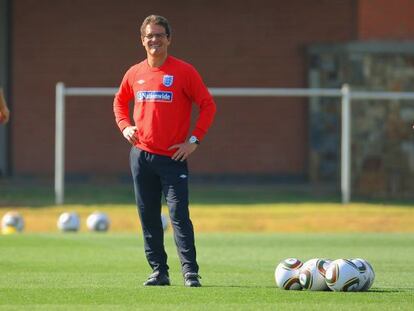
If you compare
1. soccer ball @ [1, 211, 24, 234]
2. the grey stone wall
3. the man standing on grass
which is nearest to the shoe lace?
the man standing on grass

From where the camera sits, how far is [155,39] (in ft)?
41.0

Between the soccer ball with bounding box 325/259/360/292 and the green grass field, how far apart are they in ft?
0.50

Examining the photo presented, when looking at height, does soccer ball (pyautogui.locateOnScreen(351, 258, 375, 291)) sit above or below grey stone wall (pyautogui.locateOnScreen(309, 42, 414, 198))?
below

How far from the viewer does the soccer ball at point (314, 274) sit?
12234 mm

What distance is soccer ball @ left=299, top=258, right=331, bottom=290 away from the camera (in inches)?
482

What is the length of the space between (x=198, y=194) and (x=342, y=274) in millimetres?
17914

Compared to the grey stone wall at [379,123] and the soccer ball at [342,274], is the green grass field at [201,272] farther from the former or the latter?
the grey stone wall at [379,123]

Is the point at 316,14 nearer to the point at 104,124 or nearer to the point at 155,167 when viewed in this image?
the point at 104,124

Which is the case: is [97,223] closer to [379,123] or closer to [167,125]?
[379,123]

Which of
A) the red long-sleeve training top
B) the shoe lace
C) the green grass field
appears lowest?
the green grass field

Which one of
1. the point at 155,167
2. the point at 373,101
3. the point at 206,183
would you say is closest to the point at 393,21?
the point at 373,101

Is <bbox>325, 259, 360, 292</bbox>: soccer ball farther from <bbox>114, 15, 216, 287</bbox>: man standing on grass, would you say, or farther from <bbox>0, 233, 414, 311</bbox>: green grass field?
<bbox>114, 15, 216, 287</bbox>: man standing on grass

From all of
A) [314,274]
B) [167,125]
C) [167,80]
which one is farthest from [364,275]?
[167,80]

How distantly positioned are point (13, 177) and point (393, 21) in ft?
30.4
